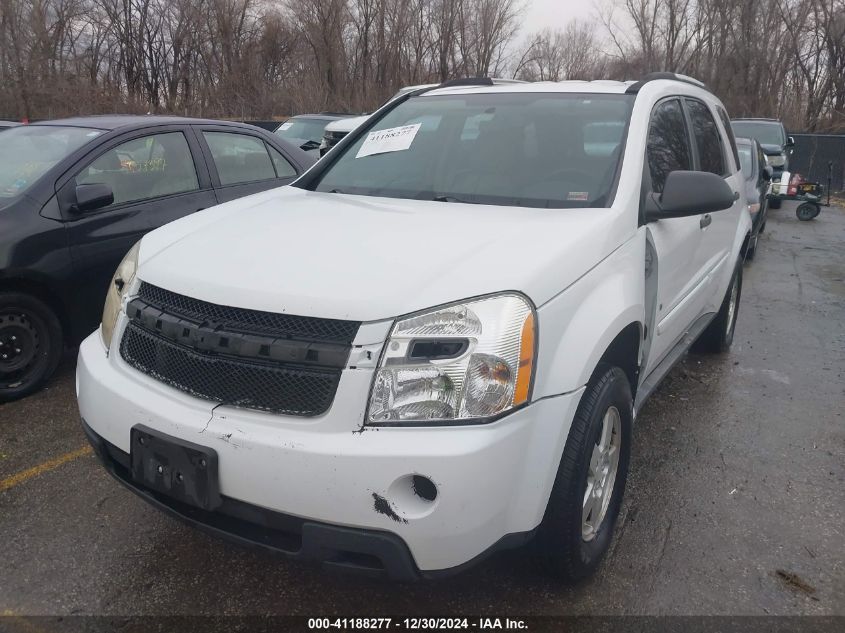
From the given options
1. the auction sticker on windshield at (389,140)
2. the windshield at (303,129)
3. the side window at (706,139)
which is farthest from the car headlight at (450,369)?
the windshield at (303,129)

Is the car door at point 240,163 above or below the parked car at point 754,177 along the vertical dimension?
above

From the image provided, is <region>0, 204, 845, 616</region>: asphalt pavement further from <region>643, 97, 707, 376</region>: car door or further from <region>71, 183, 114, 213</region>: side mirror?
<region>71, 183, 114, 213</region>: side mirror

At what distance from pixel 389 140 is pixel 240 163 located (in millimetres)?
2192

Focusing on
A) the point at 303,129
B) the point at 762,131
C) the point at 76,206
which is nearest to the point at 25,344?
the point at 76,206

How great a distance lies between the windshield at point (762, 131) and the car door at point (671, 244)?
13.0 metres

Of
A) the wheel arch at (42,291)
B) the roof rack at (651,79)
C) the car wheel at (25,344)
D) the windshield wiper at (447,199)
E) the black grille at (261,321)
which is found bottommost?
the car wheel at (25,344)

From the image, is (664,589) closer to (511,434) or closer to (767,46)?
(511,434)

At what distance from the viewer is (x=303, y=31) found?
113 feet

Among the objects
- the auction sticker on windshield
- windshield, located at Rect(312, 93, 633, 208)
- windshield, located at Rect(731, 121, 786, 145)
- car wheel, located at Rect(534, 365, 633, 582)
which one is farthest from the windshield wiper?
windshield, located at Rect(731, 121, 786, 145)

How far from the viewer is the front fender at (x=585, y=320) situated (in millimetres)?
2164

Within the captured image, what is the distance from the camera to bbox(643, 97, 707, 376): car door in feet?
10.3

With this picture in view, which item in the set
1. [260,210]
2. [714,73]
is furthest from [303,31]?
[260,210]

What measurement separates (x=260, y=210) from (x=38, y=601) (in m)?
1.68

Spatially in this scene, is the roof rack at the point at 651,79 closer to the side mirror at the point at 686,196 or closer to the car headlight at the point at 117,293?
the side mirror at the point at 686,196
